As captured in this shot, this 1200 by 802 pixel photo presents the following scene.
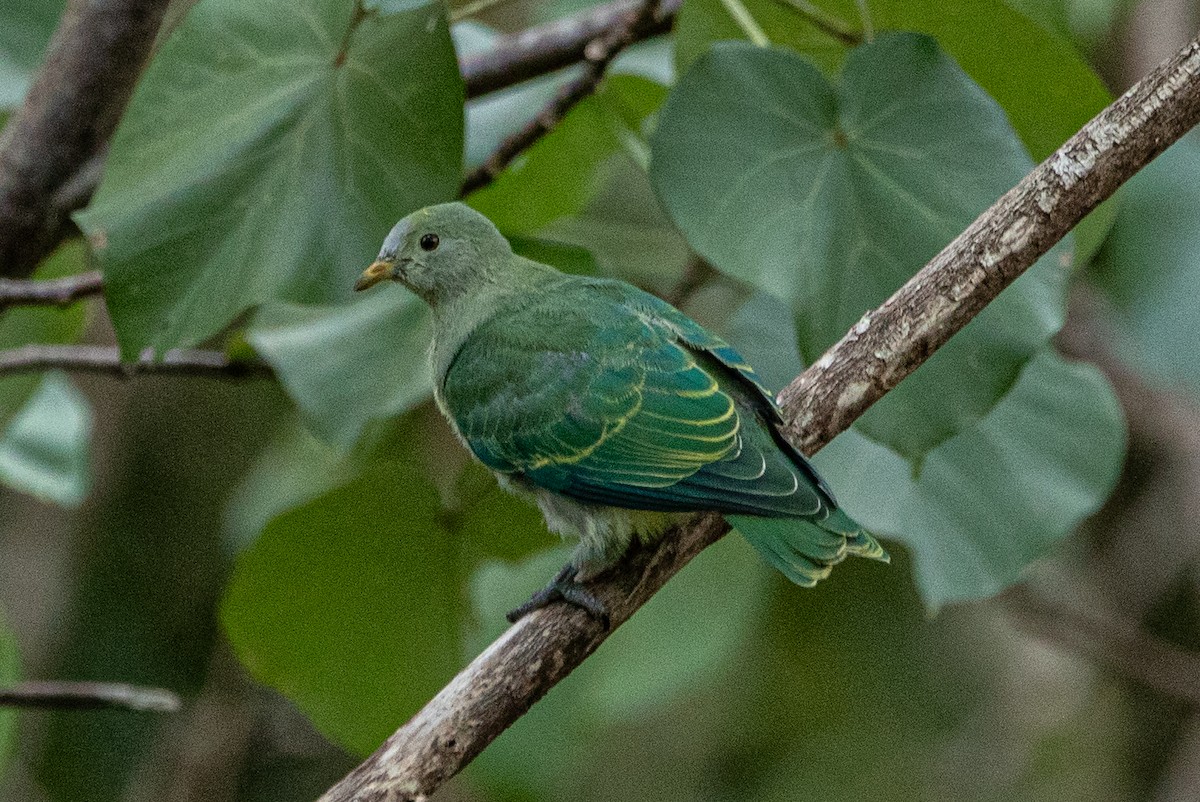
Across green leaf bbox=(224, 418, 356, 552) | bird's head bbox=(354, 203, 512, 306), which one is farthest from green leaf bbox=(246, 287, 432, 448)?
green leaf bbox=(224, 418, 356, 552)

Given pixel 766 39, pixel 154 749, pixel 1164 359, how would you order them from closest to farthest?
pixel 766 39, pixel 1164 359, pixel 154 749

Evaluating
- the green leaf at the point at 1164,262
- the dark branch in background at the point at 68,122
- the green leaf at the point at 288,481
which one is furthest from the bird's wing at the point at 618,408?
the green leaf at the point at 1164,262

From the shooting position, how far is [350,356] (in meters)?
2.27

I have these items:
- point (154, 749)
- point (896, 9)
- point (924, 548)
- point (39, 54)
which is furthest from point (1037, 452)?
point (154, 749)

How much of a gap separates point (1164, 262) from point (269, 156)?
1.87 metres

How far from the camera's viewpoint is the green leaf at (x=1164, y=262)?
2.74 meters

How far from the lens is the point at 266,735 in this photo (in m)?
4.11

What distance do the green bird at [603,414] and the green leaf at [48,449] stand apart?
0.99 metres

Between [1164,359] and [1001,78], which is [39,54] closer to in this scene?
[1001,78]

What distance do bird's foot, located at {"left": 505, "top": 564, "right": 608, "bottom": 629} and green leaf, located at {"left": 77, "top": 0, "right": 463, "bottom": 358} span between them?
0.57 m

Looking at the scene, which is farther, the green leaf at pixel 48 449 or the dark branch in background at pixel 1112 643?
the dark branch in background at pixel 1112 643

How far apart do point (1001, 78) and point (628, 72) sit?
0.67 meters

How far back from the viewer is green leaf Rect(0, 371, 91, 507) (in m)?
2.65

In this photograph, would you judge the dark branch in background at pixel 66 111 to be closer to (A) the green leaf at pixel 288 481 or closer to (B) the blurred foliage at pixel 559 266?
(B) the blurred foliage at pixel 559 266
